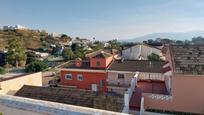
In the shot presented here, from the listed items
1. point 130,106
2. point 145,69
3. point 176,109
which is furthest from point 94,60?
point 176,109

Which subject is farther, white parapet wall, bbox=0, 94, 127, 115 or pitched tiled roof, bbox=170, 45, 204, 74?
pitched tiled roof, bbox=170, 45, 204, 74

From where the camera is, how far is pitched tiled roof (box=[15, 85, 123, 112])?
14.7 m

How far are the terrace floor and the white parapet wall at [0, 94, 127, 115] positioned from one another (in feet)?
27.1

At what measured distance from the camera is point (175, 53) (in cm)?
1476

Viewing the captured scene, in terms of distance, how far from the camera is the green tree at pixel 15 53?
2272 inches

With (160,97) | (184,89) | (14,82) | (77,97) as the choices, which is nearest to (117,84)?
(14,82)

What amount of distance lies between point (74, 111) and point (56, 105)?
0.91 metres

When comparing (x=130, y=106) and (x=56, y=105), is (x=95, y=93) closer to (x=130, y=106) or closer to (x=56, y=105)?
(x=130, y=106)

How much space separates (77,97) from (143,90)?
5.79 meters

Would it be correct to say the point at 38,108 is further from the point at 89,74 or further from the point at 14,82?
the point at 89,74

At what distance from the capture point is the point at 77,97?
1577 cm

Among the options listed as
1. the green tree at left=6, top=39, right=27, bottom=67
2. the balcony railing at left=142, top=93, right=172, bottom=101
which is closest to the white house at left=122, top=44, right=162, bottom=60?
the green tree at left=6, top=39, right=27, bottom=67

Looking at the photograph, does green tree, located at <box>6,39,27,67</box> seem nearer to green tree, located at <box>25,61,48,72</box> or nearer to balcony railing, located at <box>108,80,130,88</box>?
green tree, located at <box>25,61,48,72</box>

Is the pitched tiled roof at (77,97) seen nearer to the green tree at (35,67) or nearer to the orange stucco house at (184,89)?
the orange stucco house at (184,89)
